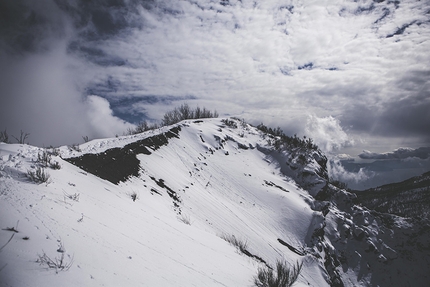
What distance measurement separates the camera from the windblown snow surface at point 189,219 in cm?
256

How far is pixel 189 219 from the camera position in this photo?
6707 mm

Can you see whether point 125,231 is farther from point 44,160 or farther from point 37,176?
point 44,160

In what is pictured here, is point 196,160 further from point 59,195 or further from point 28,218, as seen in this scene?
point 28,218

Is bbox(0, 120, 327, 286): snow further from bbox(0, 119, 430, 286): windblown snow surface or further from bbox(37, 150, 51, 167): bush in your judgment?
bbox(37, 150, 51, 167): bush

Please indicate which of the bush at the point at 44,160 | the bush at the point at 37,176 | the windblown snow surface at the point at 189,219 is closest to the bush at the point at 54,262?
the windblown snow surface at the point at 189,219

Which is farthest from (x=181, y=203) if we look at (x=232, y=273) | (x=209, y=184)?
(x=232, y=273)

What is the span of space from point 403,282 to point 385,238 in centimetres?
251

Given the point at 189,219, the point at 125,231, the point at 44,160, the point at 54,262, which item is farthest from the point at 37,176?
the point at 189,219

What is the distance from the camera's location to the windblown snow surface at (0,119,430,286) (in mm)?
2562

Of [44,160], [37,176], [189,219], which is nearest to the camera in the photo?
[37,176]

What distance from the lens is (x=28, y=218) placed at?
2.72 m

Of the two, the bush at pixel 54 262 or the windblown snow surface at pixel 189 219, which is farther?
the windblown snow surface at pixel 189 219

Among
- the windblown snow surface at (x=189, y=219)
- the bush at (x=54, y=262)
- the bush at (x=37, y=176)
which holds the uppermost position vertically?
the bush at (x=54, y=262)

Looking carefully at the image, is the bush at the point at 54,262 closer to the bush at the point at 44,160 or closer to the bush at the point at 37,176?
the bush at the point at 37,176
